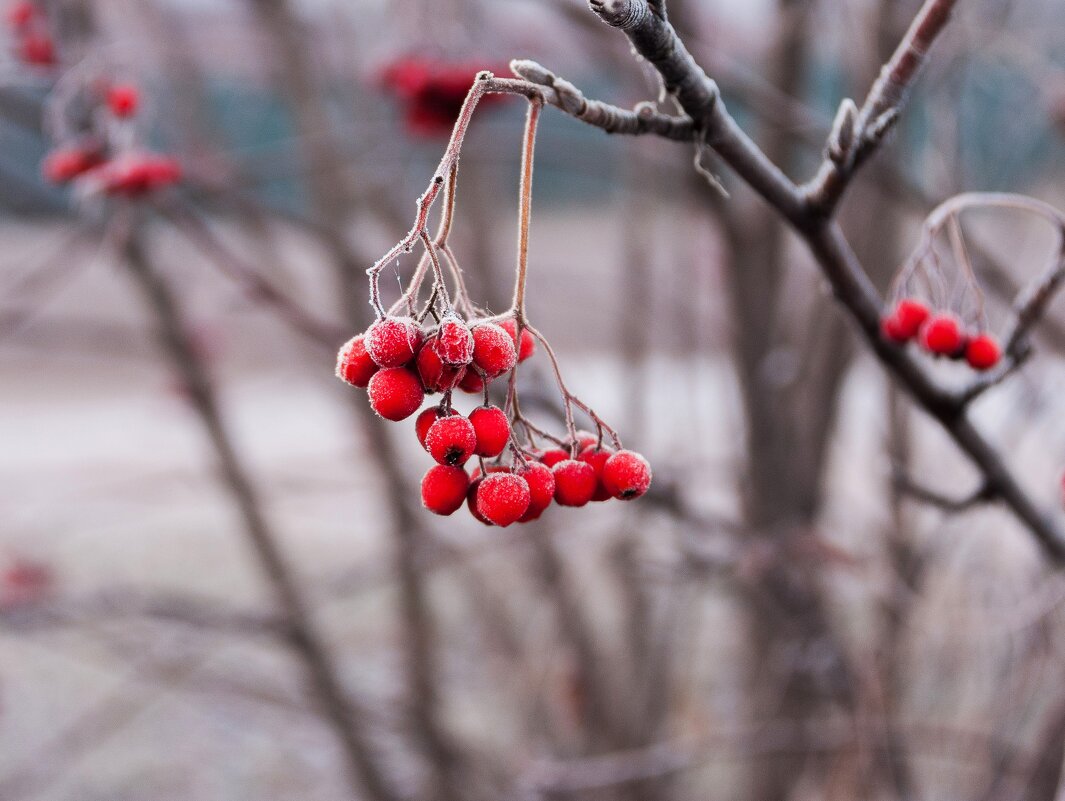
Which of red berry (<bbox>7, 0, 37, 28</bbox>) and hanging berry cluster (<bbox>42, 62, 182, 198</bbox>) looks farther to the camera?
red berry (<bbox>7, 0, 37, 28</bbox>)

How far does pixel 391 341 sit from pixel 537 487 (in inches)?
6.4

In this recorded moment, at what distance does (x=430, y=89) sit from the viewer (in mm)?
2266

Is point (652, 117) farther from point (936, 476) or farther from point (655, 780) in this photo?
point (936, 476)

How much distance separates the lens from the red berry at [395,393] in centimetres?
70

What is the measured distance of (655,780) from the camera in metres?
2.92

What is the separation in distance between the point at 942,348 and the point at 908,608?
196 centimetres

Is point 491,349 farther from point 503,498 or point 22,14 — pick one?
point 22,14

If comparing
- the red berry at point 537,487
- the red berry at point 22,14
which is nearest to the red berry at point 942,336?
the red berry at point 537,487

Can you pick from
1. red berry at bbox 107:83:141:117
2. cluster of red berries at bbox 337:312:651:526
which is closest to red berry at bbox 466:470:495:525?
cluster of red berries at bbox 337:312:651:526

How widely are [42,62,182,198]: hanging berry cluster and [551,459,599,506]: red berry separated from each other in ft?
4.33

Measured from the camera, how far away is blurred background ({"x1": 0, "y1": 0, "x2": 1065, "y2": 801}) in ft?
6.92

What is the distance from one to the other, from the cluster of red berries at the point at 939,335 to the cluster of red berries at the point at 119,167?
4.46 ft

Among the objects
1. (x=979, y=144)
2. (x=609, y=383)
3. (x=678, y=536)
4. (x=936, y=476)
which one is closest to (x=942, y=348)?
(x=678, y=536)

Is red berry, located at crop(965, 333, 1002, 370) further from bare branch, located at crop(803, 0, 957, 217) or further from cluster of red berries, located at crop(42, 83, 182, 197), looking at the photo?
cluster of red berries, located at crop(42, 83, 182, 197)
